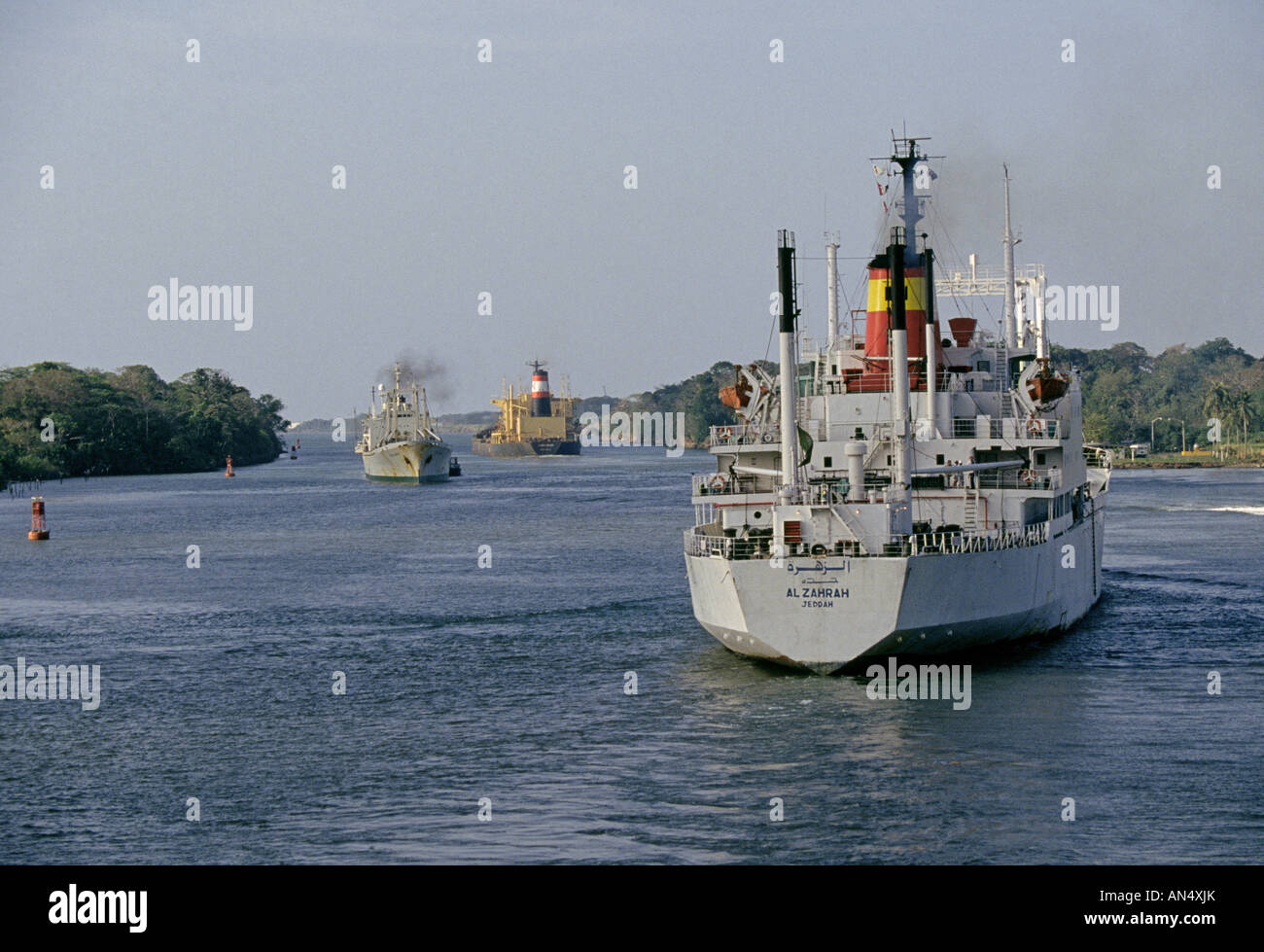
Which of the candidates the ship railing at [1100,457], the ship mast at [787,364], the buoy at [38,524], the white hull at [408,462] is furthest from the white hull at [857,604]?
the white hull at [408,462]

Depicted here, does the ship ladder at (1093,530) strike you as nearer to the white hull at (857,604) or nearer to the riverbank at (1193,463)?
the white hull at (857,604)

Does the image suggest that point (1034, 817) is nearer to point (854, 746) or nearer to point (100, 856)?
point (854, 746)

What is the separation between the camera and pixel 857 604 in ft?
120

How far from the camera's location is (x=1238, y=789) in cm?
2875

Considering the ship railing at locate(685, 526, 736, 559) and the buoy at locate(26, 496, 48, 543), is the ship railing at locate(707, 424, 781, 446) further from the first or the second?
the buoy at locate(26, 496, 48, 543)

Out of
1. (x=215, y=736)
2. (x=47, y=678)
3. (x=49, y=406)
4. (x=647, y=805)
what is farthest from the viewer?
(x=49, y=406)

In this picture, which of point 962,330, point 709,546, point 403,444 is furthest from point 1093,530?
point 403,444

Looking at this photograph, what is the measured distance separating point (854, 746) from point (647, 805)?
20.2ft

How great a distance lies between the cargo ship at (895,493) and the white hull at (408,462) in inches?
4414

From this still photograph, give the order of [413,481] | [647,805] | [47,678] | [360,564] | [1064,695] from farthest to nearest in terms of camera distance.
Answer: [413,481]
[360,564]
[47,678]
[1064,695]
[647,805]

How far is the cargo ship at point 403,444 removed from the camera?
164625 millimetres

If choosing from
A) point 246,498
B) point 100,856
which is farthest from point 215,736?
point 246,498

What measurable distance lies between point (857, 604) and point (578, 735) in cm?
773

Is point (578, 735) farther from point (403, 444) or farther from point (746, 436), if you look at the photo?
point (403, 444)
